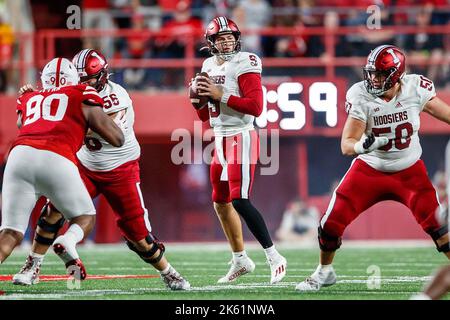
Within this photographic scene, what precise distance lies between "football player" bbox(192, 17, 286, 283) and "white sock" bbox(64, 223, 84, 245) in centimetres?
156

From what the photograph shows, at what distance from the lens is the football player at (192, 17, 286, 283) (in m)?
7.57

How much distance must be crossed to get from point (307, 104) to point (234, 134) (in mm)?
5631

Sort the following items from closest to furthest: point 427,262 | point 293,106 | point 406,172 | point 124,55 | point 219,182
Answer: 1. point 406,172
2. point 219,182
3. point 427,262
4. point 293,106
5. point 124,55

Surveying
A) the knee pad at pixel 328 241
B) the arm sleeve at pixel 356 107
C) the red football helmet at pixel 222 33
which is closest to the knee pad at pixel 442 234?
the knee pad at pixel 328 241

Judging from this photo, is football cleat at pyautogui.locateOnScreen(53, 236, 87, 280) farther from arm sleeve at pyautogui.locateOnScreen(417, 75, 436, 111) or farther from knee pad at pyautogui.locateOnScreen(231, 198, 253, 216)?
arm sleeve at pyautogui.locateOnScreen(417, 75, 436, 111)

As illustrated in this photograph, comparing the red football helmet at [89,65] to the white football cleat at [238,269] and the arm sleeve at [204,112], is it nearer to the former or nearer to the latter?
the arm sleeve at [204,112]

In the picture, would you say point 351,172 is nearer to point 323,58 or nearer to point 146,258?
point 146,258

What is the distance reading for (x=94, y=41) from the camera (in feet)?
45.8

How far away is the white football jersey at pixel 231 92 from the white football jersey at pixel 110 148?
2.11ft

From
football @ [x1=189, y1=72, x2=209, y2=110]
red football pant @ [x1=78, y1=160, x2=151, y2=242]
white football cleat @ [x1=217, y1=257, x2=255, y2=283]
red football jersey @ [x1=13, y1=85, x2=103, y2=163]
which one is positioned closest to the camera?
red football jersey @ [x1=13, y1=85, x2=103, y2=163]

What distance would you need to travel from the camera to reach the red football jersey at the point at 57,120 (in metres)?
6.37

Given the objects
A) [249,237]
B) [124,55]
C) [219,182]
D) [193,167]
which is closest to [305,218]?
[249,237]

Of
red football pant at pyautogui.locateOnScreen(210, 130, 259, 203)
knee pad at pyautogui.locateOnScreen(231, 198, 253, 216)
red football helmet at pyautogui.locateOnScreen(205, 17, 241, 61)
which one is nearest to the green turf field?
knee pad at pyautogui.locateOnScreen(231, 198, 253, 216)

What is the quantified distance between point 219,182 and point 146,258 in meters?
0.90
